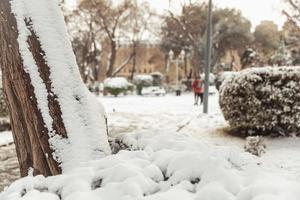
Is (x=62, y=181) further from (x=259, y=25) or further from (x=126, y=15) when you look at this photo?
(x=259, y=25)

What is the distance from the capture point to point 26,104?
4410 mm

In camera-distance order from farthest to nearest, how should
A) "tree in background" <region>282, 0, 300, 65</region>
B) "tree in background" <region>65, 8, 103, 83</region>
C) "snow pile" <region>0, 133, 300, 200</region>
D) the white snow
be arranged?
"tree in background" <region>65, 8, 103, 83</region>, "tree in background" <region>282, 0, 300, 65</region>, the white snow, "snow pile" <region>0, 133, 300, 200</region>

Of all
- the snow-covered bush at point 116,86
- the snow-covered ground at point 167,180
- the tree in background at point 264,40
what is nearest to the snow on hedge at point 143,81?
the snow-covered bush at point 116,86

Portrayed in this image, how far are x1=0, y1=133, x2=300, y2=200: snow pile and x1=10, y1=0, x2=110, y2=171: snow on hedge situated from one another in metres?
0.59

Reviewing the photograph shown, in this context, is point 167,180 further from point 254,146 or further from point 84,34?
point 84,34

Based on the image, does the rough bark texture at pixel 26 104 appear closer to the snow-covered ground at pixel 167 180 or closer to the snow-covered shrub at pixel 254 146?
the snow-covered ground at pixel 167 180

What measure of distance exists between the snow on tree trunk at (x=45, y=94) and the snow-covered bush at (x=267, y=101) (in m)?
7.81

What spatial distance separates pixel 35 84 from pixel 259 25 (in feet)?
194

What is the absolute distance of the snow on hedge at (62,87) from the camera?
14.1 ft

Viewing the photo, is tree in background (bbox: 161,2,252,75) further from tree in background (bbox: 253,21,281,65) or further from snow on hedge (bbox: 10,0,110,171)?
snow on hedge (bbox: 10,0,110,171)

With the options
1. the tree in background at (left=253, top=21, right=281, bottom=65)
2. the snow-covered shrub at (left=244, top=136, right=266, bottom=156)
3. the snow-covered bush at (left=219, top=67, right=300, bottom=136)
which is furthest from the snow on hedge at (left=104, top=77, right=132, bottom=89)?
the tree in background at (left=253, top=21, right=281, bottom=65)

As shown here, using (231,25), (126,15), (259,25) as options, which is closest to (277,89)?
(126,15)

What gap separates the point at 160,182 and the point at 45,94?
1580mm

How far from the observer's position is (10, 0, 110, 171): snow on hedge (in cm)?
429
